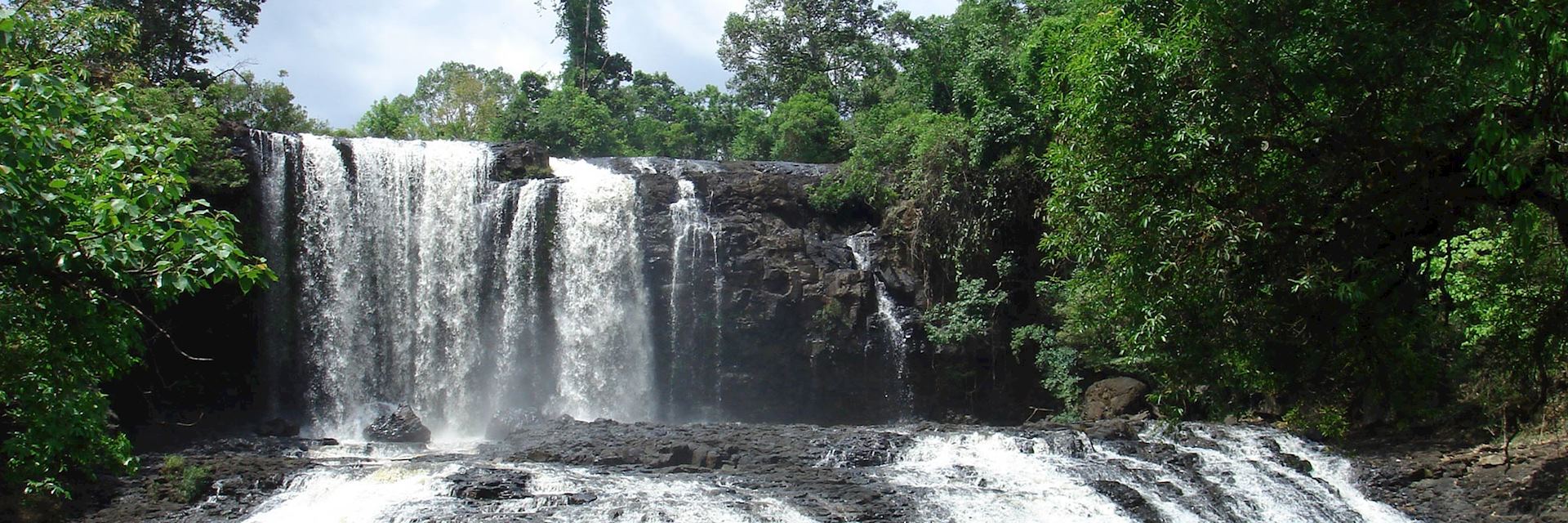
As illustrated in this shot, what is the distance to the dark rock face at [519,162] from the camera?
82.3 feet

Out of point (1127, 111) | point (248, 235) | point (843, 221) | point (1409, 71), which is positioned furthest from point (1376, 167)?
point (248, 235)

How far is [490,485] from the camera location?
13234mm

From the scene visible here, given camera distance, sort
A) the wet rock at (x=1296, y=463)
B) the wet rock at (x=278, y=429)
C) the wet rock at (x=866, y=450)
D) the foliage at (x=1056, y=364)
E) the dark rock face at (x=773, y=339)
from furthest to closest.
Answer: the dark rock face at (x=773, y=339), the foliage at (x=1056, y=364), the wet rock at (x=278, y=429), the wet rock at (x=866, y=450), the wet rock at (x=1296, y=463)

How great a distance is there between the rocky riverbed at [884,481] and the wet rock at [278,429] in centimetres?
274

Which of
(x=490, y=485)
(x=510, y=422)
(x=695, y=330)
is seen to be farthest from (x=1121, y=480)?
(x=695, y=330)

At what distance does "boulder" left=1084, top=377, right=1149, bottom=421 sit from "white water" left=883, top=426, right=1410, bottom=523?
376 cm

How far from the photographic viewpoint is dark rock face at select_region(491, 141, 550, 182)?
25094mm

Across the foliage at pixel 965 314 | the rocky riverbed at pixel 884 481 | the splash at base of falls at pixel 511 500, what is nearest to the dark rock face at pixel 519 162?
the rocky riverbed at pixel 884 481

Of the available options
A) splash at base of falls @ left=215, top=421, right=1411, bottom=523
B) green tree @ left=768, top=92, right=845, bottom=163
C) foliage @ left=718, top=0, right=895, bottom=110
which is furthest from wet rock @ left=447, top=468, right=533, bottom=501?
foliage @ left=718, top=0, right=895, bottom=110

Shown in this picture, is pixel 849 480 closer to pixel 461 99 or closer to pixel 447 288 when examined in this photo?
pixel 447 288

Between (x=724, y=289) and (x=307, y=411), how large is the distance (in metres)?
9.21

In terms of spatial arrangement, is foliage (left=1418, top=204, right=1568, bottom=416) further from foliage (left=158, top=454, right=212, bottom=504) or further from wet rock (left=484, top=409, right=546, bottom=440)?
wet rock (left=484, top=409, right=546, bottom=440)

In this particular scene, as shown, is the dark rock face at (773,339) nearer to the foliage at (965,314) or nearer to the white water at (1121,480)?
the foliage at (965,314)

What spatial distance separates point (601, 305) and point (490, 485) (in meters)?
11.4
